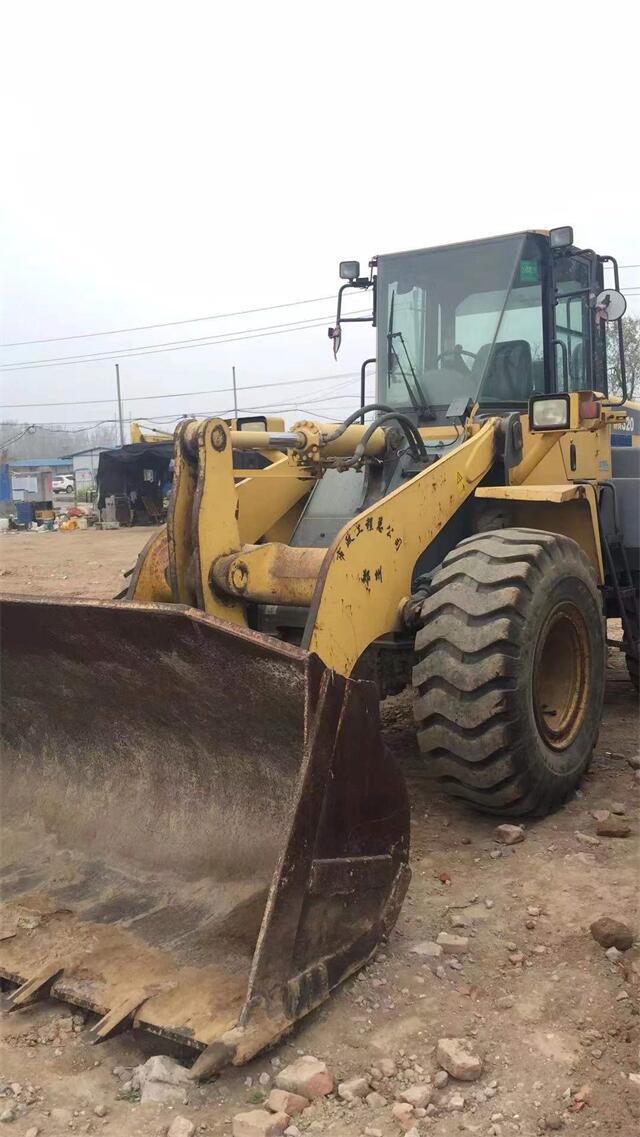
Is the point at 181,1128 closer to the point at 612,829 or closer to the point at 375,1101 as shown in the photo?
the point at 375,1101

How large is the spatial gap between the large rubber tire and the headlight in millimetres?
935

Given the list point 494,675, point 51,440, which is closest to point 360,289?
point 494,675

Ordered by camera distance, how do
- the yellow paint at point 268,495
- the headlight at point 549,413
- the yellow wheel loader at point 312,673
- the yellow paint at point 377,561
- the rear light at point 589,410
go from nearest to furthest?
1. the yellow wheel loader at point 312,673
2. the yellow paint at point 377,561
3. the headlight at point 549,413
4. the yellow paint at point 268,495
5. the rear light at point 589,410

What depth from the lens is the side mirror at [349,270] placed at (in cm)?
592

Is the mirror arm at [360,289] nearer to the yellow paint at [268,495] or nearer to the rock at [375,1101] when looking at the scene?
the yellow paint at [268,495]

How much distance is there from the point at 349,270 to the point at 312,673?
3.92 meters

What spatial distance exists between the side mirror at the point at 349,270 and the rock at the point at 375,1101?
4811mm

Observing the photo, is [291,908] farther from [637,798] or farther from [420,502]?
[637,798]

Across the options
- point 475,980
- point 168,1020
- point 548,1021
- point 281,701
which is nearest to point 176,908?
point 168,1020

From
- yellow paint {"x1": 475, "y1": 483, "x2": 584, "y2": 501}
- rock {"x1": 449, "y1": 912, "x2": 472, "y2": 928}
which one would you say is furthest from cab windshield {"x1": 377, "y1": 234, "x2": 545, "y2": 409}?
rock {"x1": 449, "y1": 912, "x2": 472, "y2": 928}

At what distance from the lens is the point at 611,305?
5.32 meters

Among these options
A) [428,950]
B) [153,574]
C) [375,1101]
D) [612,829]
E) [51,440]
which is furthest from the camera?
[51,440]

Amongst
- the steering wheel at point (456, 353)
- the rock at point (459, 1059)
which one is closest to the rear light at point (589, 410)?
the steering wheel at point (456, 353)

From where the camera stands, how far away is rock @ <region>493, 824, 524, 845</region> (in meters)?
3.85
